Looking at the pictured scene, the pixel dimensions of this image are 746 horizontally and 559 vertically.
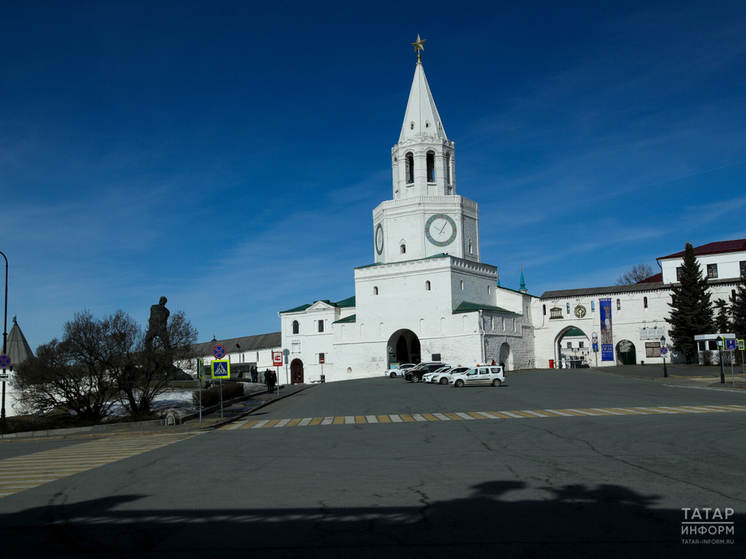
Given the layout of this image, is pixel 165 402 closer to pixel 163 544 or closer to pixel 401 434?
pixel 401 434

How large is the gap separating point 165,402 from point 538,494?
27699 millimetres

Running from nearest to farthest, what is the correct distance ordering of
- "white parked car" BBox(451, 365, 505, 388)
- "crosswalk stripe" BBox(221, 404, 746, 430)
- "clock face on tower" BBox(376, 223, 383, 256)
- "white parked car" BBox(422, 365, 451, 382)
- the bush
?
"crosswalk stripe" BBox(221, 404, 746, 430) → the bush → "white parked car" BBox(451, 365, 505, 388) → "white parked car" BBox(422, 365, 451, 382) → "clock face on tower" BBox(376, 223, 383, 256)

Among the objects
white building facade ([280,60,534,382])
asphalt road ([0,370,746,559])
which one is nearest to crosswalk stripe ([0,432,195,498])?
asphalt road ([0,370,746,559])

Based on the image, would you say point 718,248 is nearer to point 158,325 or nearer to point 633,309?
point 633,309

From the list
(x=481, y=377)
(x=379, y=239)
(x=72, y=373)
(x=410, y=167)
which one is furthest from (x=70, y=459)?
(x=379, y=239)

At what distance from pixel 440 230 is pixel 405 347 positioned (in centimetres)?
1269

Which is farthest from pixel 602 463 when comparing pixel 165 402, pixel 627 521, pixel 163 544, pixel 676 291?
pixel 676 291

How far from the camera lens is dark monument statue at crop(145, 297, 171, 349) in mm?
28156

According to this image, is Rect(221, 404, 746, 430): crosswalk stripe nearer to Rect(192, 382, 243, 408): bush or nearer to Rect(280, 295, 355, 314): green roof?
Rect(192, 382, 243, 408): bush

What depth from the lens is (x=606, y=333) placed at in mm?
63312

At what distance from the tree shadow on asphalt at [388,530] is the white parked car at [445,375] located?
30.7 meters

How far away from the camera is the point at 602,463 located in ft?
34.4

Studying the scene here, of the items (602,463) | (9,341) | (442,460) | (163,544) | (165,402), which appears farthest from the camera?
(9,341)

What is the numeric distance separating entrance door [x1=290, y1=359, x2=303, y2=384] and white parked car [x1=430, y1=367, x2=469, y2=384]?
1103 inches
